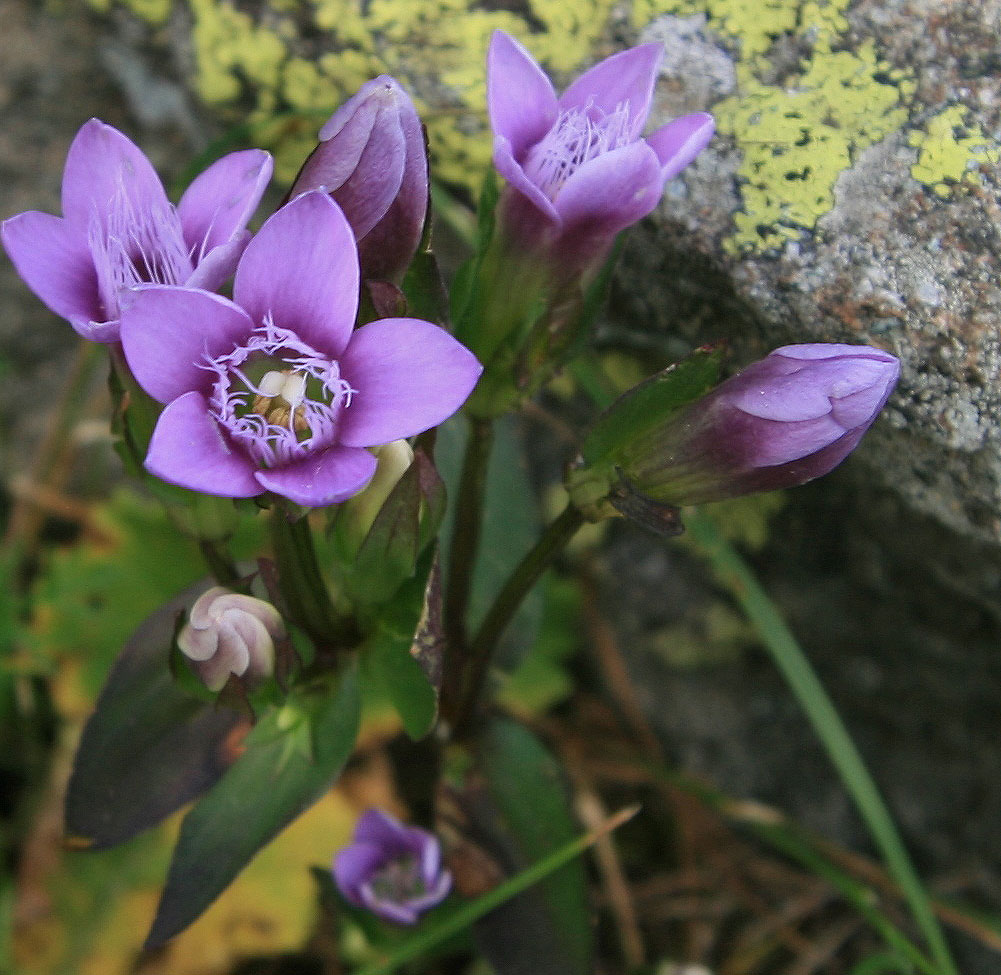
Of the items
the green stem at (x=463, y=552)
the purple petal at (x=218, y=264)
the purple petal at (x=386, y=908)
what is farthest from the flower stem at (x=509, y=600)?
the purple petal at (x=218, y=264)

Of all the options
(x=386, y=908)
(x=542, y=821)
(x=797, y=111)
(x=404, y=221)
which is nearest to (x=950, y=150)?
(x=797, y=111)

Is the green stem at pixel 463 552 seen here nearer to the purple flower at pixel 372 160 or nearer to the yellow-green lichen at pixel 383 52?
the purple flower at pixel 372 160

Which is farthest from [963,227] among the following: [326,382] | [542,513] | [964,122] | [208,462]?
[542,513]

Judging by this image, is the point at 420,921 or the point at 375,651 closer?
the point at 375,651

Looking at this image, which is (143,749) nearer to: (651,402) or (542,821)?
(542,821)

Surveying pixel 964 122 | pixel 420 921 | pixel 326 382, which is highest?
pixel 964 122

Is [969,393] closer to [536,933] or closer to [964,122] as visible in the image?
[964,122]
